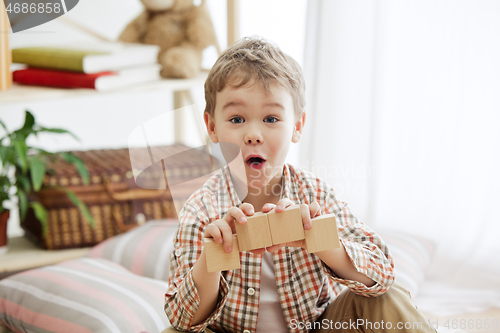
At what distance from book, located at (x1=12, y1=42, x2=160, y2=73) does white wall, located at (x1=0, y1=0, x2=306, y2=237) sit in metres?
0.19

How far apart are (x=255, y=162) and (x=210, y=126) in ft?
0.27

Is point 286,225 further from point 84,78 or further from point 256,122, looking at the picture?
point 84,78

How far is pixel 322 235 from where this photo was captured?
0.57 m

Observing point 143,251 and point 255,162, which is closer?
→ point 255,162

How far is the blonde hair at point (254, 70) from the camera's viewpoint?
608 millimetres

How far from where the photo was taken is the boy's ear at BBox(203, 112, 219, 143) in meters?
0.64

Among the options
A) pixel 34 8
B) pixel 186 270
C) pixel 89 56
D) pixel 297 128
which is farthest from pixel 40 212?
pixel 297 128

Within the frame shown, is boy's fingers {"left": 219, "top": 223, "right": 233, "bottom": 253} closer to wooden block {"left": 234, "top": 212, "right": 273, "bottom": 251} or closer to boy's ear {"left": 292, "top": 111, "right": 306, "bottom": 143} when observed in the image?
wooden block {"left": 234, "top": 212, "right": 273, "bottom": 251}

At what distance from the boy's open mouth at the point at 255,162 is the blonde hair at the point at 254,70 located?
8 centimetres

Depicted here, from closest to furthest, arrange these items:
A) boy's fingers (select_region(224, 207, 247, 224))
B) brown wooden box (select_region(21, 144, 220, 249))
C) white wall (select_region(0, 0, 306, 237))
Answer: boy's fingers (select_region(224, 207, 247, 224)), brown wooden box (select_region(21, 144, 220, 249)), white wall (select_region(0, 0, 306, 237))

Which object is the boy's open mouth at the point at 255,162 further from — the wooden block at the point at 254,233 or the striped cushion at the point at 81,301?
the striped cushion at the point at 81,301

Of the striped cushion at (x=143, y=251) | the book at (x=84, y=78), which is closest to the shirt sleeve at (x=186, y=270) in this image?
the striped cushion at (x=143, y=251)
